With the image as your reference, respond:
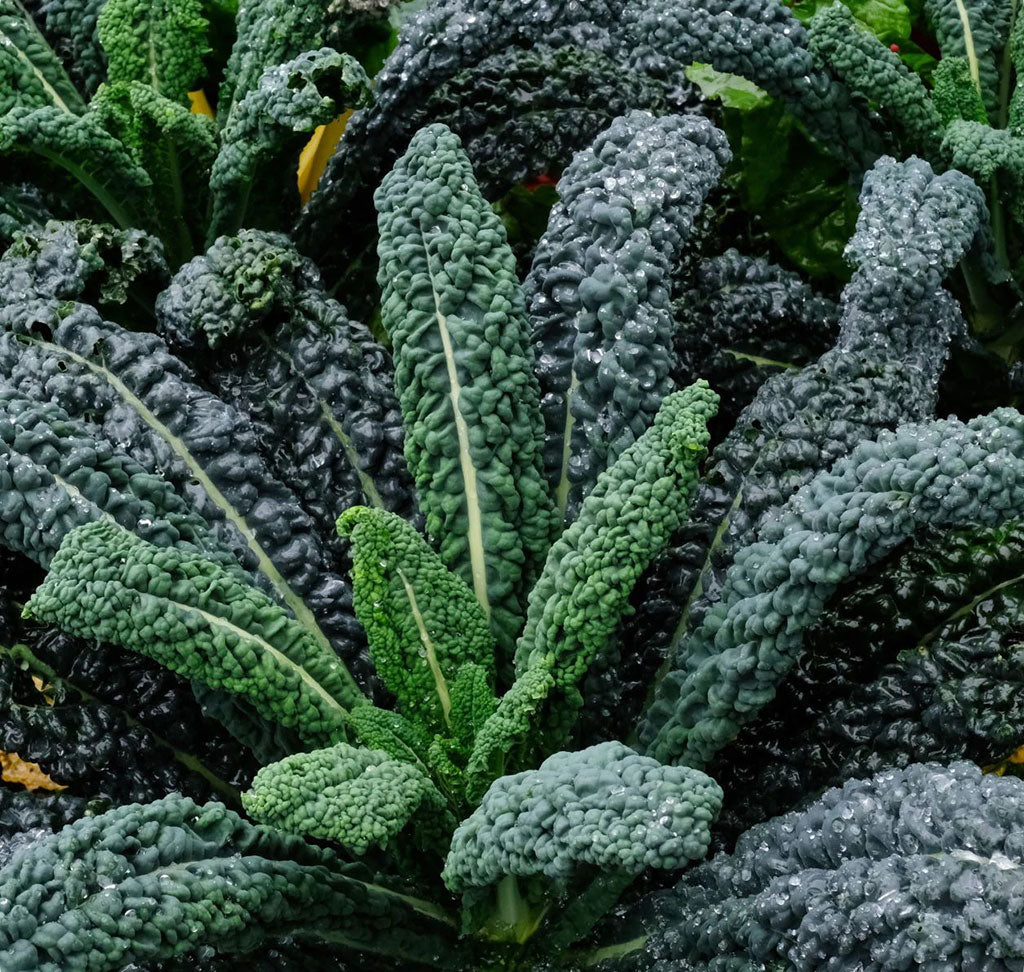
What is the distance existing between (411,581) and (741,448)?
0.37 metres

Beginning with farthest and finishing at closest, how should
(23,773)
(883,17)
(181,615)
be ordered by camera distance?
1. (883,17)
2. (23,773)
3. (181,615)

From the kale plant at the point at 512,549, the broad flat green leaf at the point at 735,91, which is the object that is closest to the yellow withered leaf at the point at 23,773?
the kale plant at the point at 512,549

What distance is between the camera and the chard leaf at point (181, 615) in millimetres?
984

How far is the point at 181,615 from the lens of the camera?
100 centimetres

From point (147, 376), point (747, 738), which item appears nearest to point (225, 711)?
point (147, 376)

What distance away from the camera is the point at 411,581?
1104 mm

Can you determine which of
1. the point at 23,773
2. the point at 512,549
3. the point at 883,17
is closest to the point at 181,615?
the point at 512,549

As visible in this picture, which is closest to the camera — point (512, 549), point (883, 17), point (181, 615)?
point (181, 615)

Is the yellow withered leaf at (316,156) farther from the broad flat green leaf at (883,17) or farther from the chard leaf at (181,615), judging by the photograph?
the chard leaf at (181,615)

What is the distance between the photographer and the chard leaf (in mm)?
984

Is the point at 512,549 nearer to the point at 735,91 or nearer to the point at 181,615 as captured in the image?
the point at 181,615

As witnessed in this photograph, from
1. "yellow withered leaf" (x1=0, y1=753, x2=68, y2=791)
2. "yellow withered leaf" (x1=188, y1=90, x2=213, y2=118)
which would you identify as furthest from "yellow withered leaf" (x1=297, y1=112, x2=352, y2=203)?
"yellow withered leaf" (x1=0, y1=753, x2=68, y2=791)

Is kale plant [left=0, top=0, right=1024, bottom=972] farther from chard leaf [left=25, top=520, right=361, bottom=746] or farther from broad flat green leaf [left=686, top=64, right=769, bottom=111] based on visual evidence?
broad flat green leaf [left=686, top=64, right=769, bottom=111]

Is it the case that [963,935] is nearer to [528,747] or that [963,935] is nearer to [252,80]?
[528,747]
